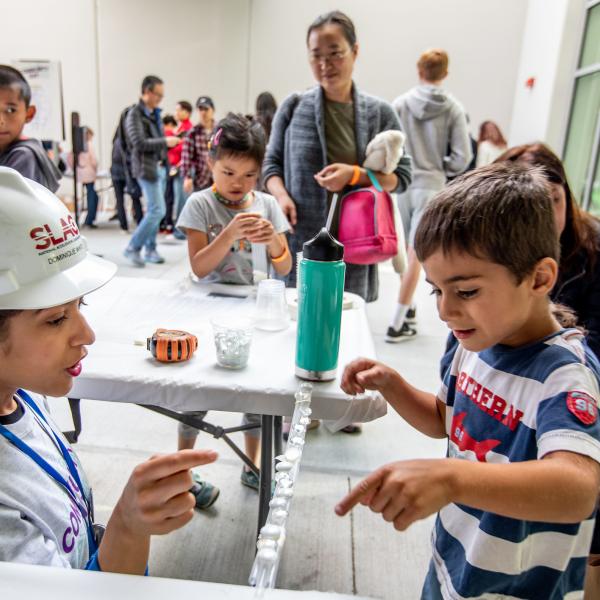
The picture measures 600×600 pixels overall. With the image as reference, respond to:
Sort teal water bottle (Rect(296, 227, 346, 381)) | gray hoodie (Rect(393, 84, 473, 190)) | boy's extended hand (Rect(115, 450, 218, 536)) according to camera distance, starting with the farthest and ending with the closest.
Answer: gray hoodie (Rect(393, 84, 473, 190)) < teal water bottle (Rect(296, 227, 346, 381)) < boy's extended hand (Rect(115, 450, 218, 536))

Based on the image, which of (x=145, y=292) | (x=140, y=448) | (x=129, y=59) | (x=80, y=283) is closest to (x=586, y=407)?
(x=80, y=283)

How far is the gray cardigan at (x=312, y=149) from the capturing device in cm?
220

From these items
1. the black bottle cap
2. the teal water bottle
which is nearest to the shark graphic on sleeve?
the teal water bottle

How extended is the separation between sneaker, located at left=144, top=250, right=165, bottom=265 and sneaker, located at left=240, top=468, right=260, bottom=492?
3822mm

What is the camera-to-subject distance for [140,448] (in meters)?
2.38

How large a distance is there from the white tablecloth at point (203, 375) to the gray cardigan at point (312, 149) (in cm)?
84

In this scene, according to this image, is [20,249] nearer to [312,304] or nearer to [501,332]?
[312,304]

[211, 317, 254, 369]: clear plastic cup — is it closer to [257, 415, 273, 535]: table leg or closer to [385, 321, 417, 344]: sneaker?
[257, 415, 273, 535]: table leg

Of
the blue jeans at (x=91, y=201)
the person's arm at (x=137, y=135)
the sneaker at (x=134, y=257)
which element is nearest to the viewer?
the person's arm at (x=137, y=135)

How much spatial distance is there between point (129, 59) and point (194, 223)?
8386 millimetres

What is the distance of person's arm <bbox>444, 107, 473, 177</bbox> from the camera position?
371 cm

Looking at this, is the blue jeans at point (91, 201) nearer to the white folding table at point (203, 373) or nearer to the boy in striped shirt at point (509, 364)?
the white folding table at point (203, 373)

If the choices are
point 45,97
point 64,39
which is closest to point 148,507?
point 45,97

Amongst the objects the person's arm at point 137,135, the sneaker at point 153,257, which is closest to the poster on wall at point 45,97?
the person's arm at point 137,135
